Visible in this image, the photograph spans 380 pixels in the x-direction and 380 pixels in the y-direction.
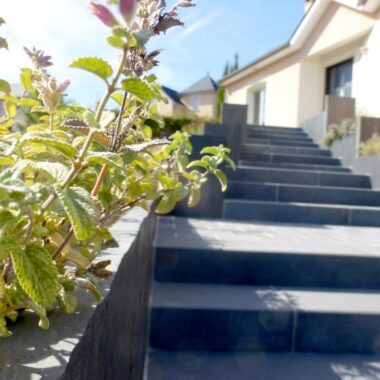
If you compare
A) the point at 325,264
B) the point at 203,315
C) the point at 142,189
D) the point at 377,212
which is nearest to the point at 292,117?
the point at 377,212

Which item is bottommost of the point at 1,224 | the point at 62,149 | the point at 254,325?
the point at 254,325

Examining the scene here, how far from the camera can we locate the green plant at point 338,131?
6.88 m

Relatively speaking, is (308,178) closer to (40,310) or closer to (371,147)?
(371,147)

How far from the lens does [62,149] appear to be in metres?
0.56

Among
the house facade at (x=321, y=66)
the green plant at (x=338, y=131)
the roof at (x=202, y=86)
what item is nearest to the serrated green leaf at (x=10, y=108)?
the green plant at (x=338, y=131)

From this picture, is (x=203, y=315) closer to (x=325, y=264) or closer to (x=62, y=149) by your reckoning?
(x=325, y=264)

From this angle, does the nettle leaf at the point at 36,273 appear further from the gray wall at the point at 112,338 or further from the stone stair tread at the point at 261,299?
the stone stair tread at the point at 261,299

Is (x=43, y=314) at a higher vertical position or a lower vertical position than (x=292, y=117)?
lower

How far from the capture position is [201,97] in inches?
1085

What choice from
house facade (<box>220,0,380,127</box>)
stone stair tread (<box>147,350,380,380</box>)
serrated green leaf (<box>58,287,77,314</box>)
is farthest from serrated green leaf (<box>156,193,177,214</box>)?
house facade (<box>220,0,380,127</box>)

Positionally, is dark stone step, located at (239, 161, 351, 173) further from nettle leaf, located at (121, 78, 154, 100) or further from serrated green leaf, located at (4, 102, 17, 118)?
nettle leaf, located at (121, 78, 154, 100)

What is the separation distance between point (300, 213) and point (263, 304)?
2654mm

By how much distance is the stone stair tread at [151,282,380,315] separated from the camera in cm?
207

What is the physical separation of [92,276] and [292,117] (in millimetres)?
11774
